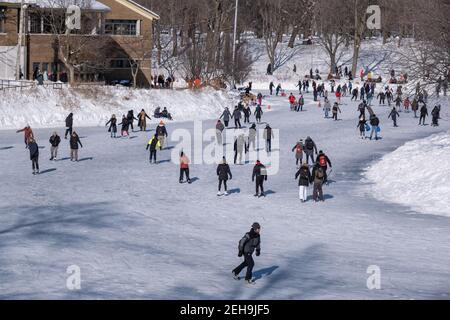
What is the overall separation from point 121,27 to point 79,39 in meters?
A: 5.49

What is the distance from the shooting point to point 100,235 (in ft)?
64.6

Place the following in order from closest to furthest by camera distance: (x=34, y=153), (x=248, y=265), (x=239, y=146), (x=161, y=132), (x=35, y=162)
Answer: (x=248, y=265) → (x=34, y=153) → (x=35, y=162) → (x=239, y=146) → (x=161, y=132)

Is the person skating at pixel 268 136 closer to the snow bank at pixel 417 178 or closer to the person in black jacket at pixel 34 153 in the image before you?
the snow bank at pixel 417 178

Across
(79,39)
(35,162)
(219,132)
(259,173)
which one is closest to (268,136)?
(219,132)

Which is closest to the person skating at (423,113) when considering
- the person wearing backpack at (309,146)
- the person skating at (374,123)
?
the person skating at (374,123)

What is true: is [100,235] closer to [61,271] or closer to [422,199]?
[61,271]

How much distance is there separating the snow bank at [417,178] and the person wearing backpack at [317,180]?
225 cm

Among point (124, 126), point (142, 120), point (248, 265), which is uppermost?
point (142, 120)

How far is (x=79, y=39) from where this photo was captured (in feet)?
162

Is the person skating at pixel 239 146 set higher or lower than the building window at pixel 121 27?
lower

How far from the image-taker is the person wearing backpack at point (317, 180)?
78.3ft

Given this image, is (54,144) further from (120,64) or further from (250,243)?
(120,64)

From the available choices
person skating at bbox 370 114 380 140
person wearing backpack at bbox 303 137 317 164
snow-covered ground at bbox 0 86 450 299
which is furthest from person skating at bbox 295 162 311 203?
person skating at bbox 370 114 380 140

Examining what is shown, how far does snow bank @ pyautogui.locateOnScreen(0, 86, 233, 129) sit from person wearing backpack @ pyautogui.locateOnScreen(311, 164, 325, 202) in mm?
19127
